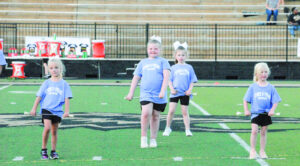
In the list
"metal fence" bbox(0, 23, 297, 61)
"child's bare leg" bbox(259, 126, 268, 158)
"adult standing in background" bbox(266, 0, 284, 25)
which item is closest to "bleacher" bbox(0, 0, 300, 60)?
"metal fence" bbox(0, 23, 297, 61)

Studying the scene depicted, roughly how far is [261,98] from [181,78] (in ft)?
8.96

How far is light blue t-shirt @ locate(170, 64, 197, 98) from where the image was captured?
1100 centimetres

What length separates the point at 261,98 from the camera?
8422 millimetres

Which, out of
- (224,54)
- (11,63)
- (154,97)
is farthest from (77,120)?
(224,54)

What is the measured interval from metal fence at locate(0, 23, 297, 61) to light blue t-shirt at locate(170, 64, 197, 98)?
19.1 m

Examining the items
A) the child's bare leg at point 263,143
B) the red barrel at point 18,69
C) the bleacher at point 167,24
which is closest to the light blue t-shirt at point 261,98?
the child's bare leg at point 263,143

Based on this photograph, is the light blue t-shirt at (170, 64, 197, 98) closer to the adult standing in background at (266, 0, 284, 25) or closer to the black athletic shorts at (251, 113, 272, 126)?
the black athletic shorts at (251, 113, 272, 126)

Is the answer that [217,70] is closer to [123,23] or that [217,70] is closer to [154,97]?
[123,23]

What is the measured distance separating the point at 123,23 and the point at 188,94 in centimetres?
2112

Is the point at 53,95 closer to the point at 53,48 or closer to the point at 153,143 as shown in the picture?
the point at 153,143

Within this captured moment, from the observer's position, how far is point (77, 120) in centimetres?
1280

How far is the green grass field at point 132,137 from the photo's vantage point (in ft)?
27.6

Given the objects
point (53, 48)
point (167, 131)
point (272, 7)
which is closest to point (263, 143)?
point (167, 131)

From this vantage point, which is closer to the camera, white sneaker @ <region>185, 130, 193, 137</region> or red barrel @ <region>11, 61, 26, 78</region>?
white sneaker @ <region>185, 130, 193, 137</region>
